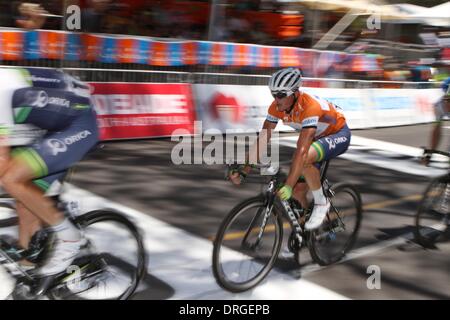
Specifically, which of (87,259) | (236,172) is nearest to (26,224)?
(87,259)

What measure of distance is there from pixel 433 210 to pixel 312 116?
231 cm

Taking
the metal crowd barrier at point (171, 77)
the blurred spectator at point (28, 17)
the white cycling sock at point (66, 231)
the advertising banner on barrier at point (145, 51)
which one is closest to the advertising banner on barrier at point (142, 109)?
the metal crowd barrier at point (171, 77)

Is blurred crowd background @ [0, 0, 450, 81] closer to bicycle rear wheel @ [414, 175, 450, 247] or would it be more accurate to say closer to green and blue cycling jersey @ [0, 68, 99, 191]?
green and blue cycling jersey @ [0, 68, 99, 191]

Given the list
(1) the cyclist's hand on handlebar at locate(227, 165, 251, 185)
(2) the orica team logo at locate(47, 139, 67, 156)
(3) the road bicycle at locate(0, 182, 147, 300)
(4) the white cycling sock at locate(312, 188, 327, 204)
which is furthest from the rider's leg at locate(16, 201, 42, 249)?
(4) the white cycling sock at locate(312, 188, 327, 204)

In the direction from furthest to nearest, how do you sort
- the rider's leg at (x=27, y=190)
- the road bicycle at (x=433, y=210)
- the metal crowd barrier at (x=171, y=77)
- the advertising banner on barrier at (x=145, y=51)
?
the metal crowd barrier at (x=171, y=77), the advertising banner on barrier at (x=145, y=51), the road bicycle at (x=433, y=210), the rider's leg at (x=27, y=190)

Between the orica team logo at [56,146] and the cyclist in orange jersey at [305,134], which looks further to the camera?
the cyclist in orange jersey at [305,134]

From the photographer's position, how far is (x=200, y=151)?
1004cm

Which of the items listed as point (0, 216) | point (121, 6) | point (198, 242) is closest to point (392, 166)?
point (198, 242)

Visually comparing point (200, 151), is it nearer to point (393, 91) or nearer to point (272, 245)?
point (272, 245)

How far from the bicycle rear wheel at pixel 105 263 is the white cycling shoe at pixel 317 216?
160 centimetres

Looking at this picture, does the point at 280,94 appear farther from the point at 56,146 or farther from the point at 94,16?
the point at 94,16

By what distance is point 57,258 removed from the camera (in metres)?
3.52

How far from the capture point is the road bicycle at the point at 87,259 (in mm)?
3539

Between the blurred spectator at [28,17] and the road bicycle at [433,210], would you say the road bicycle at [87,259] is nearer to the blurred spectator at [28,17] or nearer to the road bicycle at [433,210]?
the road bicycle at [433,210]
